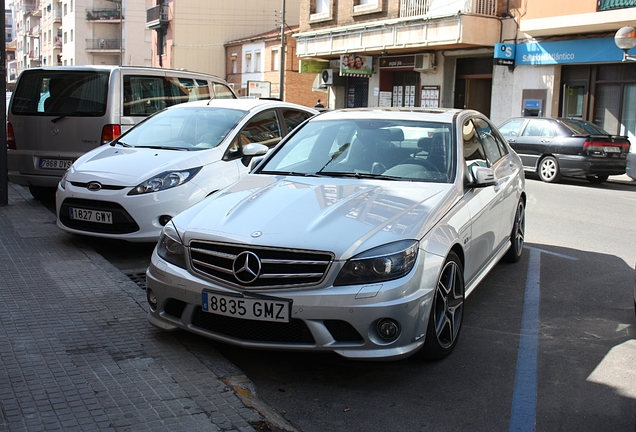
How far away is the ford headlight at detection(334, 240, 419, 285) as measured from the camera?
12.5 ft

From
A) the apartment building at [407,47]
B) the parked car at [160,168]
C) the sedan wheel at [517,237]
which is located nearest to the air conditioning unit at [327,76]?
the apartment building at [407,47]

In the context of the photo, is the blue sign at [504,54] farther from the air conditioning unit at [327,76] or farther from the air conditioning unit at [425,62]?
the air conditioning unit at [327,76]

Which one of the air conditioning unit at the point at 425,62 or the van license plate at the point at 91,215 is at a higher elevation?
the air conditioning unit at the point at 425,62

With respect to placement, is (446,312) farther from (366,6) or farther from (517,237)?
(366,6)

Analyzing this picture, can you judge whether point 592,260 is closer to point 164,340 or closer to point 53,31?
point 164,340

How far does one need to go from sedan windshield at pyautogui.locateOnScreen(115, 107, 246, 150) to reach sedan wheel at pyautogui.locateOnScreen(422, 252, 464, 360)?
3.78 m

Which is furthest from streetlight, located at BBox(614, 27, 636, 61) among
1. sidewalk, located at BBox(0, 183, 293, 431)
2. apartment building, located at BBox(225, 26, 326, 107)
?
apartment building, located at BBox(225, 26, 326, 107)

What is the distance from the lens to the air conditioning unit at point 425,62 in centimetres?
2767

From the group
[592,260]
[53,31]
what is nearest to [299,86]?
[592,260]

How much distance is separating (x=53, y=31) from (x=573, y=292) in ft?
290

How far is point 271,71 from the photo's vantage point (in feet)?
143

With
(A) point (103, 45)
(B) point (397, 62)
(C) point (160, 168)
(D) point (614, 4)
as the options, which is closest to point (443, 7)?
(B) point (397, 62)

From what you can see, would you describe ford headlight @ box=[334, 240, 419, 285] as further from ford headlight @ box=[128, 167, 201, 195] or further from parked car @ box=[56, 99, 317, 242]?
ford headlight @ box=[128, 167, 201, 195]

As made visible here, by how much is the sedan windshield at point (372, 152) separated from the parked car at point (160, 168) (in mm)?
1458
